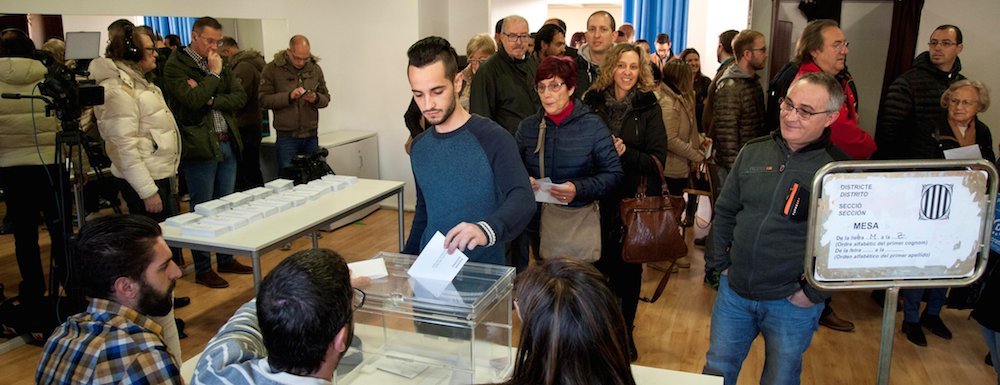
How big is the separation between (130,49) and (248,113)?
69.1 inches

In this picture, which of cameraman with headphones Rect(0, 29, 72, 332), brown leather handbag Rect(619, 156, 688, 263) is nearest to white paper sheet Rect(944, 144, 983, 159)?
brown leather handbag Rect(619, 156, 688, 263)

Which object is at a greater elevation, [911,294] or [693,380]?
[693,380]

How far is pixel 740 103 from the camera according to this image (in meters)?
4.22

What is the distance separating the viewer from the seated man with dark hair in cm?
143

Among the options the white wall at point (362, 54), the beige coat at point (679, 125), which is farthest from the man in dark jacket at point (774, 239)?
the white wall at point (362, 54)

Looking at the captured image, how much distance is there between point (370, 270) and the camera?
1976 millimetres

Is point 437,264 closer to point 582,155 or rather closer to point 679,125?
point 582,155

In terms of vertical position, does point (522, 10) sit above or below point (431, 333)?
above

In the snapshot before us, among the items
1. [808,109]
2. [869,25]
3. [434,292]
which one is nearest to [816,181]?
[808,109]

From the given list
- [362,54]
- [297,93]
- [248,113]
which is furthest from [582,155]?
[362,54]

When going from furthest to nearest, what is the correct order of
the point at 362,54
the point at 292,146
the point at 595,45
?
the point at 362,54, the point at 292,146, the point at 595,45

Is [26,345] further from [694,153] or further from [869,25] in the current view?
[869,25]

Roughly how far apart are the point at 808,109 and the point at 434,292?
131 centimetres

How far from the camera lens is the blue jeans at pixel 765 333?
7.79ft
